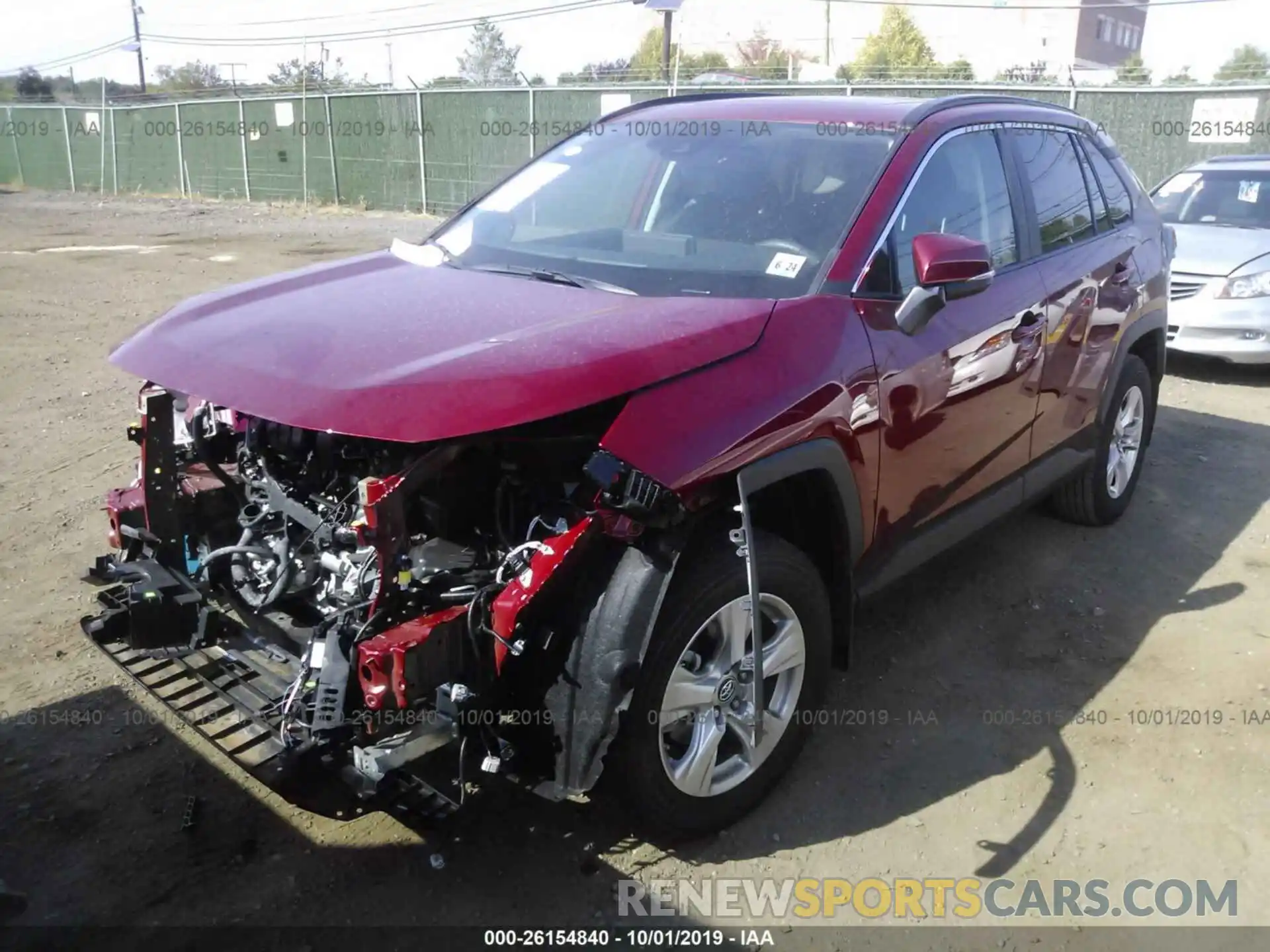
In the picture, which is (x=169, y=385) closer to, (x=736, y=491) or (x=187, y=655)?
(x=187, y=655)

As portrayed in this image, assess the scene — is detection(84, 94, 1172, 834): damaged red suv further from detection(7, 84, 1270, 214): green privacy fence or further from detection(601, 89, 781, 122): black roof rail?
detection(7, 84, 1270, 214): green privacy fence

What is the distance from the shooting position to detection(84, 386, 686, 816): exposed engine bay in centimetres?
250

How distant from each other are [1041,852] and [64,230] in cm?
2117

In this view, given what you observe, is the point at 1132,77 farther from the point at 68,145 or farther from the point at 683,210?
the point at 68,145

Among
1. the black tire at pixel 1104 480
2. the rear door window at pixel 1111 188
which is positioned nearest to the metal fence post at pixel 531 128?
the rear door window at pixel 1111 188

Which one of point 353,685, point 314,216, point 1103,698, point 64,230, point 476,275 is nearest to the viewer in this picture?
point 353,685

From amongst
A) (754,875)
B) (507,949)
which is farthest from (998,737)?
(507,949)

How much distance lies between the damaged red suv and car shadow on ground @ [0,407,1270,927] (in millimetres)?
301

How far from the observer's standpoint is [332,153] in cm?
2302

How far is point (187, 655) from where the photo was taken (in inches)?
116

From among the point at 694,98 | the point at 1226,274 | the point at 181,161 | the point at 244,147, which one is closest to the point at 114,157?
the point at 181,161

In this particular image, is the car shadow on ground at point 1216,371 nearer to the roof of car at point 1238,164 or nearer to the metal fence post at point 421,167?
the roof of car at point 1238,164

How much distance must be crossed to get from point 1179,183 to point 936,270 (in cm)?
806

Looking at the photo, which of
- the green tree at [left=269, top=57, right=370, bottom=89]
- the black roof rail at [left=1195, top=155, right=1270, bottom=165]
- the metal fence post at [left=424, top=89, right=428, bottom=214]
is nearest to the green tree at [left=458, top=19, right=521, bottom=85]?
the green tree at [left=269, top=57, right=370, bottom=89]
